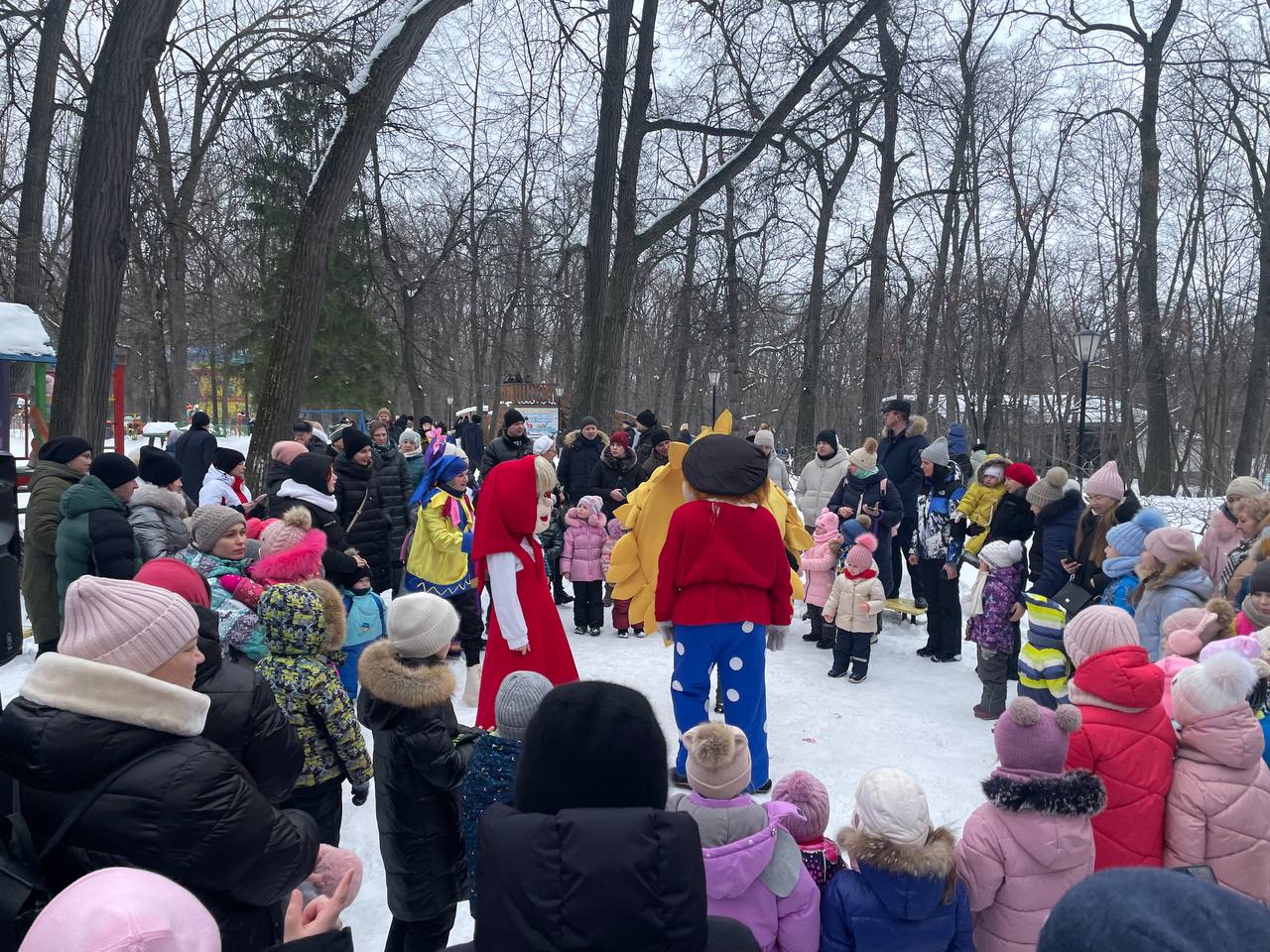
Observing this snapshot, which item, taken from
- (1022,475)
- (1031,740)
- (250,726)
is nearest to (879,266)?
(1022,475)

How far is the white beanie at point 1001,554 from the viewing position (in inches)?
230

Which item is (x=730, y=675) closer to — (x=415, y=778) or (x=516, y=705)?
(x=415, y=778)

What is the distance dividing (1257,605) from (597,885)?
4.15 meters

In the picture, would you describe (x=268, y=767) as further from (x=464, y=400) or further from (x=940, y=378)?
(x=464, y=400)

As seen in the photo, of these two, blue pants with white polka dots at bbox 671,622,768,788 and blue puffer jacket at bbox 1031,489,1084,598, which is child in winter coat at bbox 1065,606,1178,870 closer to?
blue pants with white polka dots at bbox 671,622,768,788

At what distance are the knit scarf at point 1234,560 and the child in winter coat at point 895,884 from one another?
3.91 meters

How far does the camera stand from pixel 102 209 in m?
8.05

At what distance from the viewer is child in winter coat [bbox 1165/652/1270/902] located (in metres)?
2.92

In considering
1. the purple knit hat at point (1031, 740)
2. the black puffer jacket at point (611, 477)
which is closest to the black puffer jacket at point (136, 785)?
the purple knit hat at point (1031, 740)

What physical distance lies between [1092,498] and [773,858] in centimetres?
473

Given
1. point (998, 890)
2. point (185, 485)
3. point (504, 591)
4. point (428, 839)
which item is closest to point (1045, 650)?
point (998, 890)

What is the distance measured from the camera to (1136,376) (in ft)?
60.2

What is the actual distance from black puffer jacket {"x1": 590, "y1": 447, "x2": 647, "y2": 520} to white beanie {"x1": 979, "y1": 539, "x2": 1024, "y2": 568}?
12.0 ft

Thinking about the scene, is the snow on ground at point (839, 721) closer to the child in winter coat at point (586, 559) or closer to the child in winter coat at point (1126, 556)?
the child in winter coat at point (586, 559)
